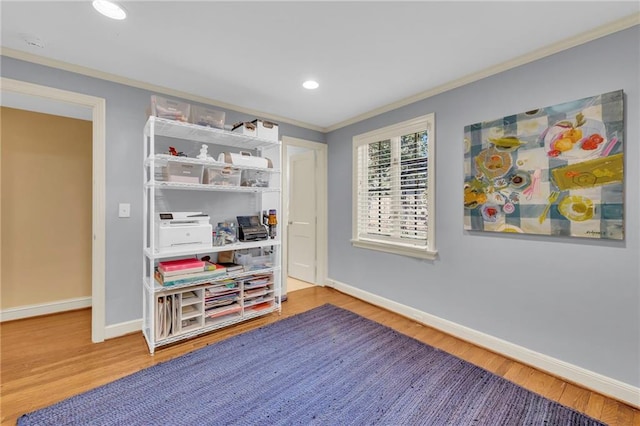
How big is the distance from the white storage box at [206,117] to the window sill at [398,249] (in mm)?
2124

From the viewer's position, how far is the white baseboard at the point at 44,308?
282 cm

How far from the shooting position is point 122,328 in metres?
2.53

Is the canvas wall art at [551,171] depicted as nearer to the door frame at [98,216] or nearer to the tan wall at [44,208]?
the door frame at [98,216]

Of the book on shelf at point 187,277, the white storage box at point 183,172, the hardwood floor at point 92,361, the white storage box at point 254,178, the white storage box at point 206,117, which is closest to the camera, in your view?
the hardwood floor at point 92,361

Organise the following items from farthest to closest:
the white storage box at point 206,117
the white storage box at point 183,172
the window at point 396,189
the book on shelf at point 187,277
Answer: the window at point 396,189
the white storage box at point 206,117
the white storage box at point 183,172
the book on shelf at point 187,277

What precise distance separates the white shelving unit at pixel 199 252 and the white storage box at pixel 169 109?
3.4 inches

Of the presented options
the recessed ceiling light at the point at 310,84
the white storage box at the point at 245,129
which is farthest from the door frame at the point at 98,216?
the recessed ceiling light at the point at 310,84

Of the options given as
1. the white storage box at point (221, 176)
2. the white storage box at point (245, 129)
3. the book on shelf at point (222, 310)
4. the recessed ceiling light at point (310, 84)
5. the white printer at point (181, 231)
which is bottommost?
the book on shelf at point (222, 310)

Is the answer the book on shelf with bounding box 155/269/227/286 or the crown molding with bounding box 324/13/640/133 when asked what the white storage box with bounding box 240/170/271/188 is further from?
the crown molding with bounding box 324/13/640/133

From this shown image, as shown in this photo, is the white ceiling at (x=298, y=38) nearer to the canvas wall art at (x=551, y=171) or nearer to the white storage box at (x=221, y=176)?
the canvas wall art at (x=551, y=171)

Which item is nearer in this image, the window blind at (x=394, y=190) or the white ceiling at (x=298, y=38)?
the white ceiling at (x=298, y=38)

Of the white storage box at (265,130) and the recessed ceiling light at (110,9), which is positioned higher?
the recessed ceiling light at (110,9)

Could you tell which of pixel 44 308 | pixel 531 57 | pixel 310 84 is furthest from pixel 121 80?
pixel 531 57

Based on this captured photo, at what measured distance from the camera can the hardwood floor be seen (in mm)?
1688
